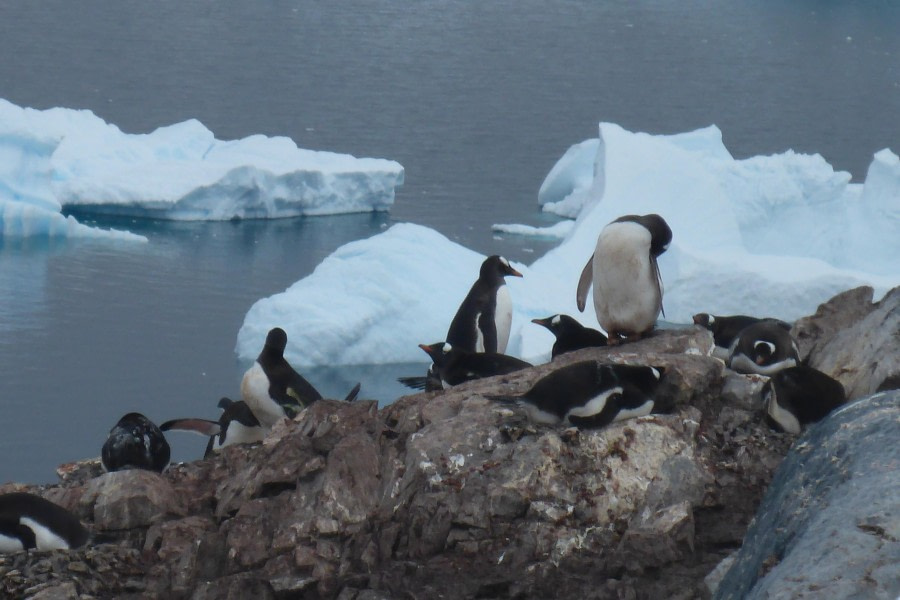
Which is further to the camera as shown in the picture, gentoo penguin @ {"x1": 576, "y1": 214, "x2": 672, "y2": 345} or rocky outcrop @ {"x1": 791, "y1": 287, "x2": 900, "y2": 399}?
gentoo penguin @ {"x1": 576, "y1": 214, "x2": 672, "y2": 345}

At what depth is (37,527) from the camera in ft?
14.5

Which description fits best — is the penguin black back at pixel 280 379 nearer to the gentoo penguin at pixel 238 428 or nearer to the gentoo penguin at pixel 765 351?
the gentoo penguin at pixel 238 428

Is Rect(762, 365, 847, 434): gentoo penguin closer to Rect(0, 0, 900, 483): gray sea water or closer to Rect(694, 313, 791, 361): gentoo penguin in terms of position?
Rect(694, 313, 791, 361): gentoo penguin

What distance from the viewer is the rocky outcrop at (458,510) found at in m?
3.96

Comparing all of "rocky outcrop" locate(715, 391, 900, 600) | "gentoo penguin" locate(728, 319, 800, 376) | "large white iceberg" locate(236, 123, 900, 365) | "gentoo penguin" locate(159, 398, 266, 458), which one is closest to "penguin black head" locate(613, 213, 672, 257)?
"gentoo penguin" locate(728, 319, 800, 376)

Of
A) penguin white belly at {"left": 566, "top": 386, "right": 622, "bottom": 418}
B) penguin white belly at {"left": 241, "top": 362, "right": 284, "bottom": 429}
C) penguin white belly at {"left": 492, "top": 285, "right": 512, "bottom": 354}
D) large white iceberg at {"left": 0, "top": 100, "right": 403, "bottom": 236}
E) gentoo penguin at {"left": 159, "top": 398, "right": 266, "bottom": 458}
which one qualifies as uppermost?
penguin white belly at {"left": 566, "top": 386, "right": 622, "bottom": 418}

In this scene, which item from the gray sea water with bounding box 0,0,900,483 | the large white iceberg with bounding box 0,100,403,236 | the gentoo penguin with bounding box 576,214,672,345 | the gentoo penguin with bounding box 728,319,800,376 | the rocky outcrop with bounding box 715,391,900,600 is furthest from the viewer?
the large white iceberg with bounding box 0,100,403,236

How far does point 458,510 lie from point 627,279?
1656mm

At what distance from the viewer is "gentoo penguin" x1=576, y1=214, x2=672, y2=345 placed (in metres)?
5.32

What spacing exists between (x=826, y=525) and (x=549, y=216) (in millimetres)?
17711

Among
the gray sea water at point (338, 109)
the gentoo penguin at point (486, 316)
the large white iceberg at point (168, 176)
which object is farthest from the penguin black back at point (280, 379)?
the large white iceberg at point (168, 176)

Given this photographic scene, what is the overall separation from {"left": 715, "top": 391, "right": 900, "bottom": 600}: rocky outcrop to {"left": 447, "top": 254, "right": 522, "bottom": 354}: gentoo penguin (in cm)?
398

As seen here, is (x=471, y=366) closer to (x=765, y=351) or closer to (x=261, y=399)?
(x=261, y=399)

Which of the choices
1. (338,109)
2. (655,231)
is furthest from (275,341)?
(338,109)
